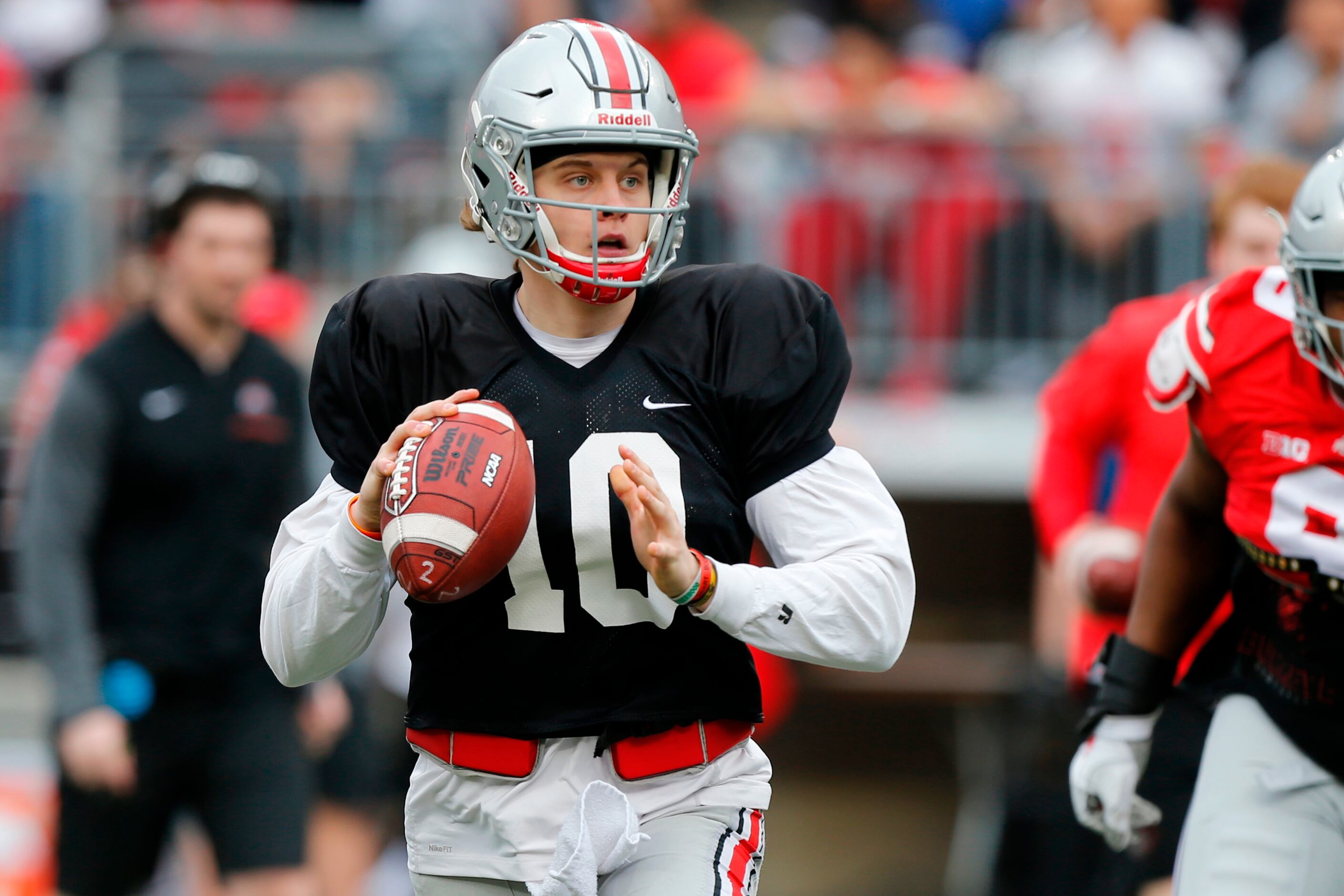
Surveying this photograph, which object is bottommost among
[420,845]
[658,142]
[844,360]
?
[420,845]

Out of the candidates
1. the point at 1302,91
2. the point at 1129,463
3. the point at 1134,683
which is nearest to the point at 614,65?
the point at 1134,683

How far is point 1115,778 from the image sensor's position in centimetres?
344

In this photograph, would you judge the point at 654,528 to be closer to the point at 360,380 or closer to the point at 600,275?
the point at 600,275

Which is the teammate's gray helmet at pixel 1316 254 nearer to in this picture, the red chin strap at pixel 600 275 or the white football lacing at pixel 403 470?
the red chin strap at pixel 600 275

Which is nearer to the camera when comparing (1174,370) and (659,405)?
(659,405)

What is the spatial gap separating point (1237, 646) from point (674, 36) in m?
5.40

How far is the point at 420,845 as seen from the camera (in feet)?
9.47

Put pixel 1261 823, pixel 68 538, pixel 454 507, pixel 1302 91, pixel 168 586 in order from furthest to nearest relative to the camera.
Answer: pixel 1302 91 → pixel 168 586 → pixel 68 538 → pixel 1261 823 → pixel 454 507

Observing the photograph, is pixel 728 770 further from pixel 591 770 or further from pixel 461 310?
pixel 461 310

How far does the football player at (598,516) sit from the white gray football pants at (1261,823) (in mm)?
753

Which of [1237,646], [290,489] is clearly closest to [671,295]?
[1237,646]

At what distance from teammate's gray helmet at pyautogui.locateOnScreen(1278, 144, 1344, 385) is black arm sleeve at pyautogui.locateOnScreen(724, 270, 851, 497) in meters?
0.81

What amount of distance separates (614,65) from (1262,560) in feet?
4.67

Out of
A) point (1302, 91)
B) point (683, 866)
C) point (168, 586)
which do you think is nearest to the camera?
point (683, 866)
